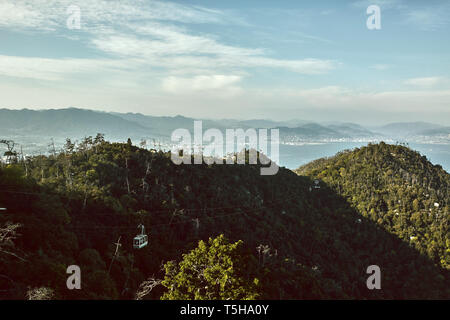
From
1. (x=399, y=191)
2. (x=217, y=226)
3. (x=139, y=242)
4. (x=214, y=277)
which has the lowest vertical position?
(x=217, y=226)

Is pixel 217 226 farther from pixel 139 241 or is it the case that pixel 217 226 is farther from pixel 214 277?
pixel 214 277

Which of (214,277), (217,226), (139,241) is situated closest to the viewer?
(214,277)

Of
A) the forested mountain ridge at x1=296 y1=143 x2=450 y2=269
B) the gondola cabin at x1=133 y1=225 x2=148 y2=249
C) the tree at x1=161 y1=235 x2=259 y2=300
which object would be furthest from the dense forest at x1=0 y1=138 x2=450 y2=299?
the gondola cabin at x1=133 y1=225 x2=148 y2=249

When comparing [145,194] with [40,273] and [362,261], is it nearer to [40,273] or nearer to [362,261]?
[40,273]

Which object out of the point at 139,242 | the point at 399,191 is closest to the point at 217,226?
the point at 139,242

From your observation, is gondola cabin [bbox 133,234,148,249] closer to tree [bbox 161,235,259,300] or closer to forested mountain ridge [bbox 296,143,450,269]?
tree [bbox 161,235,259,300]

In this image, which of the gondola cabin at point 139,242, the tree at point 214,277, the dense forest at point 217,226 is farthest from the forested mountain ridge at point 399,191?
the tree at point 214,277

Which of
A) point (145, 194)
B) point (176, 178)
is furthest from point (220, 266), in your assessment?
point (176, 178)
